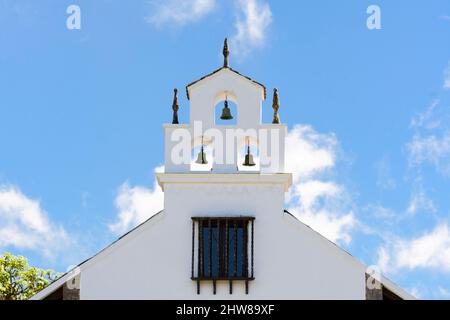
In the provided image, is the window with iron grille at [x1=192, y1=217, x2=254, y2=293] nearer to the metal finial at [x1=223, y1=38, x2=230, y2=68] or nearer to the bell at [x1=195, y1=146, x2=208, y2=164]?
the bell at [x1=195, y1=146, x2=208, y2=164]

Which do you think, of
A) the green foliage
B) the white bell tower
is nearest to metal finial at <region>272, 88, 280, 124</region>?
the white bell tower

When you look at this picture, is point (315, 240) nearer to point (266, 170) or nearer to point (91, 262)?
point (266, 170)

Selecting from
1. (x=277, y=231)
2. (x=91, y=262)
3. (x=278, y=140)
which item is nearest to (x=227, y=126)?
(x=278, y=140)

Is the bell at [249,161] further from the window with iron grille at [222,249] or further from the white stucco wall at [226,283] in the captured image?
the window with iron grille at [222,249]

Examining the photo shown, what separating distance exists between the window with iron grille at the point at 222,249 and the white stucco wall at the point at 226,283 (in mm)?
205

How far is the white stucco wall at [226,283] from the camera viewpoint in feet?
86.8

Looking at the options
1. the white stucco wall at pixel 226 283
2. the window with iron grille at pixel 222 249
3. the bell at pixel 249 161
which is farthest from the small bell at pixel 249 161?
the window with iron grille at pixel 222 249

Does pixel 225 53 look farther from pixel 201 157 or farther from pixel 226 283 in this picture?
pixel 226 283

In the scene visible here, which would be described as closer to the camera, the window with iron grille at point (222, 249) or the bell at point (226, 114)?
the window with iron grille at point (222, 249)

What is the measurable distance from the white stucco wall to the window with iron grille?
205mm

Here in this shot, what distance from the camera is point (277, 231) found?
88.6 ft

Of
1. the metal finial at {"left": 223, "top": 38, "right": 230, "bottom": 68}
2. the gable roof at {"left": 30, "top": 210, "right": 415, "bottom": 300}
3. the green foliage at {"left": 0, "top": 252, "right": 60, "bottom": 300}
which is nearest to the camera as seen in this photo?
the gable roof at {"left": 30, "top": 210, "right": 415, "bottom": 300}

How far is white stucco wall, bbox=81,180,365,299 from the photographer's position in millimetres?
26453
